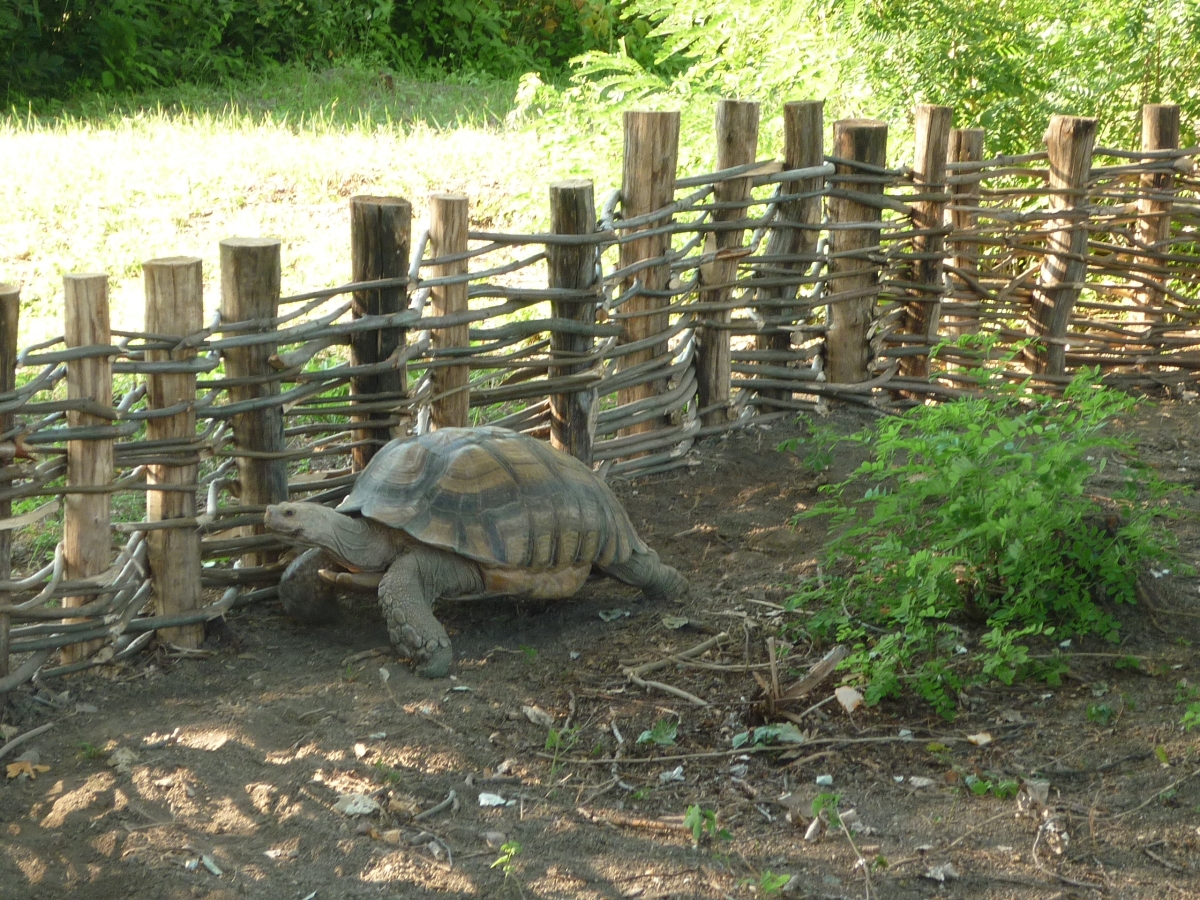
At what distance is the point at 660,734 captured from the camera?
3.73 meters

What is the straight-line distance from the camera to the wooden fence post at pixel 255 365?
163 inches

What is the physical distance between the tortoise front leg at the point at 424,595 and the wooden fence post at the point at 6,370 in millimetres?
1131

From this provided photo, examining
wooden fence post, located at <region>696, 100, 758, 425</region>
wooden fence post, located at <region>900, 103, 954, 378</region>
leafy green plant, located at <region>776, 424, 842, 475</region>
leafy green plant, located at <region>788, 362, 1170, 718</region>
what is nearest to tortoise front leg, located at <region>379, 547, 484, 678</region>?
leafy green plant, located at <region>788, 362, 1170, 718</region>

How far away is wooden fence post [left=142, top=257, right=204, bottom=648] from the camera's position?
12.9ft

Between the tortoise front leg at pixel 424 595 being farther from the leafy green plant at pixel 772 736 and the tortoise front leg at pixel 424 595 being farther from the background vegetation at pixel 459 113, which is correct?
the background vegetation at pixel 459 113

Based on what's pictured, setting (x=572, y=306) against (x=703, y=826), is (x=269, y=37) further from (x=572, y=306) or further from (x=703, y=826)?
(x=703, y=826)

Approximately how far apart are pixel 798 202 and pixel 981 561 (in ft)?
8.54

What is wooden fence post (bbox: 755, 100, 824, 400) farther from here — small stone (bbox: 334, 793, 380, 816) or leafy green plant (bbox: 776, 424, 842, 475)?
small stone (bbox: 334, 793, 380, 816)

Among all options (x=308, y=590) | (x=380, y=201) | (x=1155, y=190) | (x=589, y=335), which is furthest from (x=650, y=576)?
(x=1155, y=190)

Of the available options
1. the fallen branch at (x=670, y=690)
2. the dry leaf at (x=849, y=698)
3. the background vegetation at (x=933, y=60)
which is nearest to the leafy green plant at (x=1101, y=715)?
the dry leaf at (x=849, y=698)

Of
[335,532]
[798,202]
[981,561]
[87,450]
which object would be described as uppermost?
[798,202]

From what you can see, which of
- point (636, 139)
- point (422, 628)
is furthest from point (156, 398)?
point (636, 139)

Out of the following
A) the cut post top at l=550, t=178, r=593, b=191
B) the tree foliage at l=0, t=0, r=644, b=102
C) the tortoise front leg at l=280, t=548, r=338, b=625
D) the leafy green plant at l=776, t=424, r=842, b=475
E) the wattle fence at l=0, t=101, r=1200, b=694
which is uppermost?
the tree foliage at l=0, t=0, r=644, b=102

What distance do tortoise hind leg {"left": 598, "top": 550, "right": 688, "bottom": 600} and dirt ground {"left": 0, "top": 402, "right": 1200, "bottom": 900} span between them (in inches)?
3.4
